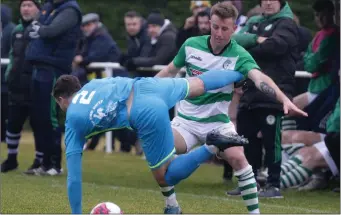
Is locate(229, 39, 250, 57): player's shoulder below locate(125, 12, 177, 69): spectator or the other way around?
the other way around

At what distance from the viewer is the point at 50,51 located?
12.5 m

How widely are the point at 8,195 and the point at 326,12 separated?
14.4 ft

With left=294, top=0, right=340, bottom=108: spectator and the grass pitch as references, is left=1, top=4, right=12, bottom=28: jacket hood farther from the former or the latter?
left=294, top=0, right=340, bottom=108: spectator

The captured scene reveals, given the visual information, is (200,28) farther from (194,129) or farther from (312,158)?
(194,129)

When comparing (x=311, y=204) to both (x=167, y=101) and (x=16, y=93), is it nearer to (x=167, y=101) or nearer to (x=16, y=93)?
(x=167, y=101)

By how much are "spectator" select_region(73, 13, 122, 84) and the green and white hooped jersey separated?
6691 mm

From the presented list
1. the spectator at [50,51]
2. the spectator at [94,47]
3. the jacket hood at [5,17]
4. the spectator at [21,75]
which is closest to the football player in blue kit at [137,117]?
the spectator at [50,51]

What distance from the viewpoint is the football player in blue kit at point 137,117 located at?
8.00 m

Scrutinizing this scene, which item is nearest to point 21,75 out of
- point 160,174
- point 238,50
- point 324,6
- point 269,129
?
point 269,129

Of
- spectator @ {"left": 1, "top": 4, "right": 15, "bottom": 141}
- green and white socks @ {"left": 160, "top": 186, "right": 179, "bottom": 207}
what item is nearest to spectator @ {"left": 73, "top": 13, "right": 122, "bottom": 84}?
spectator @ {"left": 1, "top": 4, "right": 15, "bottom": 141}

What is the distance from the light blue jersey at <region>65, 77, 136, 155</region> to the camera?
7996 millimetres

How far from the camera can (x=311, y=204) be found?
10695mm

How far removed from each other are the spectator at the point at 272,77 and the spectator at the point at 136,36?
4.81 m

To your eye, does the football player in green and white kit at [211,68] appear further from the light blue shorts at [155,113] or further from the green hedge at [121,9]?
the green hedge at [121,9]
